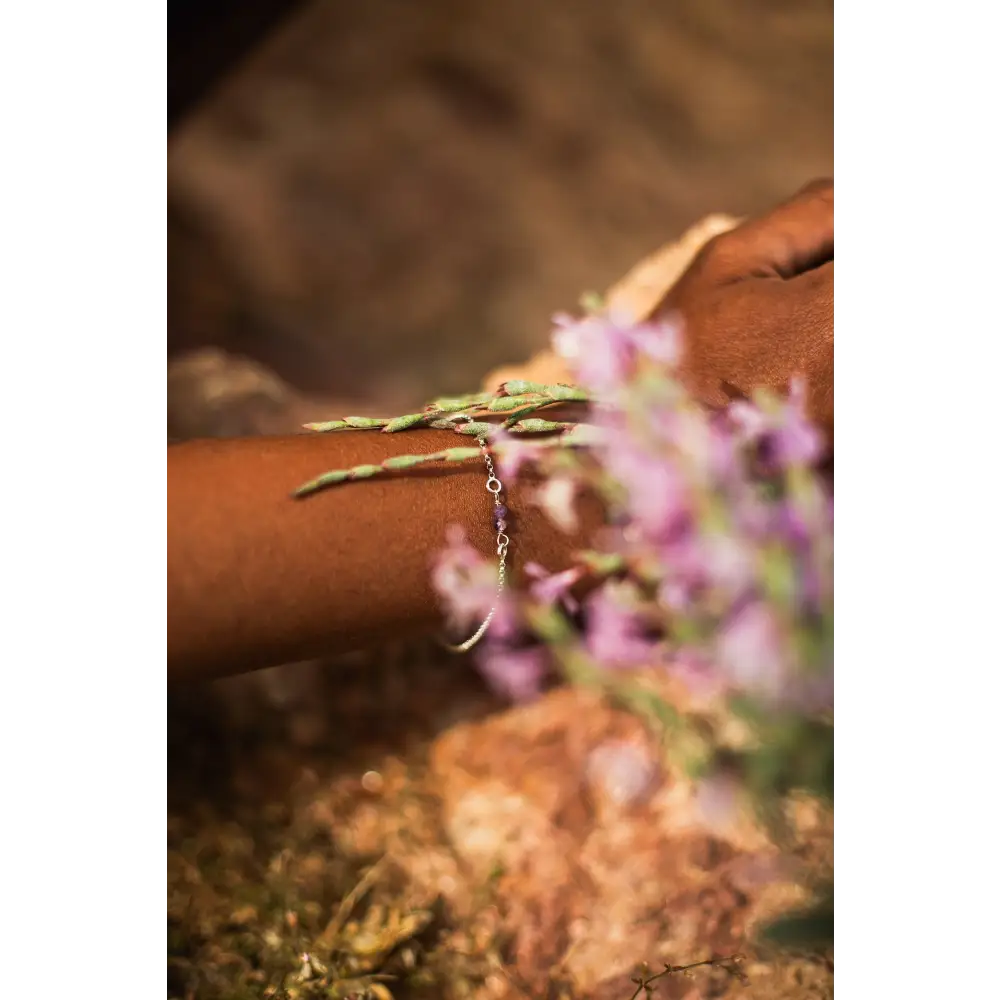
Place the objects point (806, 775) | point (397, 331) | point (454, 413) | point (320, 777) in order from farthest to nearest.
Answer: point (397, 331) < point (320, 777) < point (454, 413) < point (806, 775)

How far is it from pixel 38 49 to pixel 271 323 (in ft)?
1.56

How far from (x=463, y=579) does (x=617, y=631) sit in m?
0.13

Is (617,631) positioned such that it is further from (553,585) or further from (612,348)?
(612,348)

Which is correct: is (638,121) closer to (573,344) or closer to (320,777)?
(573,344)

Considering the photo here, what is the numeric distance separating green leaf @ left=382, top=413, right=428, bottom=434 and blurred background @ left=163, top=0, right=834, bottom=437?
35 cm

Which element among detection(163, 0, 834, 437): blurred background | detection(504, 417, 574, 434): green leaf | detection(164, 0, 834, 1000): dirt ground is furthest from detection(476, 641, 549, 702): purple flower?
detection(163, 0, 834, 437): blurred background

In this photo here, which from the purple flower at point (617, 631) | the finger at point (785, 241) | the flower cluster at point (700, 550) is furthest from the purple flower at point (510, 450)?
the finger at point (785, 241)

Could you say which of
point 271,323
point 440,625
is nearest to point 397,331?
point 271,323

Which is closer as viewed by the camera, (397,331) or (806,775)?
(806,775)

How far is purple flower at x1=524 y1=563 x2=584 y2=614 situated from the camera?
0.48m

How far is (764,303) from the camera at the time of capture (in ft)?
2.22

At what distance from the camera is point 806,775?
39 cm
